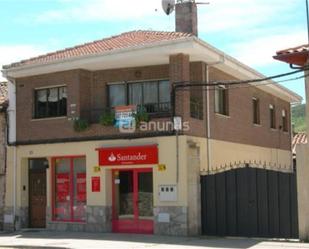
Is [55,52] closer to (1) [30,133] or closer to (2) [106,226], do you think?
(1) [30,133]

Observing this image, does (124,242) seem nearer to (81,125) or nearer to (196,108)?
(81,125)

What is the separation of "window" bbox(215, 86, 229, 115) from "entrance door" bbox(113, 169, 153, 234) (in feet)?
13.8

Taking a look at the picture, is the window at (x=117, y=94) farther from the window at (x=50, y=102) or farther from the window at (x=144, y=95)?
the window at (x=50, y=102)

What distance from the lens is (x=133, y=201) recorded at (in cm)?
2131

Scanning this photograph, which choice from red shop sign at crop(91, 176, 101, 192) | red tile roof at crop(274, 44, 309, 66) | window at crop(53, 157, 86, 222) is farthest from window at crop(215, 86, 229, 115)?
red tile roof at crop(274, 44, 309, 66)

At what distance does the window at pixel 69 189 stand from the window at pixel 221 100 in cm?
545

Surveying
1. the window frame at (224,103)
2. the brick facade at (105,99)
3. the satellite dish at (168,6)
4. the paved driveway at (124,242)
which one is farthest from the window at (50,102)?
the window frame at (224,103)

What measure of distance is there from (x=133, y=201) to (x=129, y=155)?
66.7 inches

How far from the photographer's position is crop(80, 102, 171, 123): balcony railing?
21.2 m

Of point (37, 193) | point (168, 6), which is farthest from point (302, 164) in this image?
point (37, 193)

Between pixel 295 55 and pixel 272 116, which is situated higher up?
pixel 295 55

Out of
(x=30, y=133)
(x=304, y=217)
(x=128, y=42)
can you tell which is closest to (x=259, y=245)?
(x=304, y=217)

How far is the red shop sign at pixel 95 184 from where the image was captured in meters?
21.6

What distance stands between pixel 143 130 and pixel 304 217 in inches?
248
